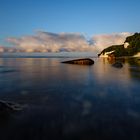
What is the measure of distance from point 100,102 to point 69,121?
13.2 feet

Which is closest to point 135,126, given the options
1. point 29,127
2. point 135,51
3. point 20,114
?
point 29,127

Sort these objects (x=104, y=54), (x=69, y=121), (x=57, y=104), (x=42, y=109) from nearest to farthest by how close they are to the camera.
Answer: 1. (x=69, y=121)
2. (x=42, y=109)
3. (x=57, y=104)
4. (x=104, y=54)

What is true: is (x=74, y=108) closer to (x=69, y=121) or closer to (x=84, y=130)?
→ (x=69, y=121)

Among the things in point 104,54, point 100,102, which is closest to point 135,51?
point 104,54

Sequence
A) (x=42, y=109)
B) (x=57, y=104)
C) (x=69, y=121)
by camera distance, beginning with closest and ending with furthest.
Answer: (x=69, y=121), (x=42, y=109), (x=57, y=104)

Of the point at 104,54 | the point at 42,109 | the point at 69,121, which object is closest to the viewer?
the point at 69,121

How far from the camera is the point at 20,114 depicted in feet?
33.0

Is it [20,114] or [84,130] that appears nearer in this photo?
[84,130]

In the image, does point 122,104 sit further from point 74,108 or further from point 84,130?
point 84,130

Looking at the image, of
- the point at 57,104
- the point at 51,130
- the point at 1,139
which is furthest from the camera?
the point at 57,104

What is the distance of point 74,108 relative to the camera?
37.5ft

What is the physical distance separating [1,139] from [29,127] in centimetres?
135

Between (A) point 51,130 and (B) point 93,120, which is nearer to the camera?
(A) point 51,130

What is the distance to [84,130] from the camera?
8312 millimetres
